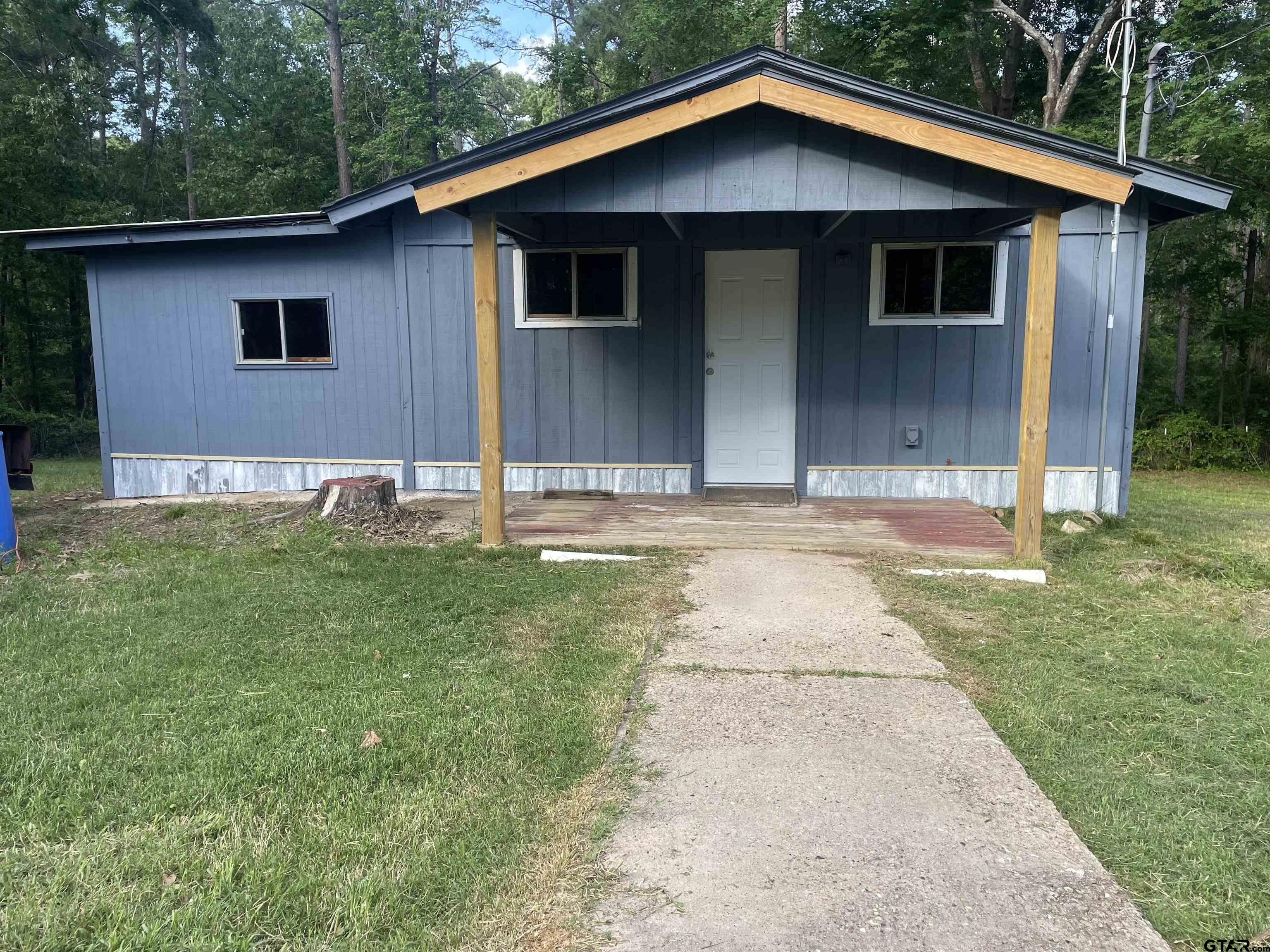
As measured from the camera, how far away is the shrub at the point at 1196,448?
12.5 metres

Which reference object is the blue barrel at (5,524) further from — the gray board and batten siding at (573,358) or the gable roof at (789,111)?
the gable roof at (789,111)

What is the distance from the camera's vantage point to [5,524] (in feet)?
16.9

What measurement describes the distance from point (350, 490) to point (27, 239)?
15.8 ft

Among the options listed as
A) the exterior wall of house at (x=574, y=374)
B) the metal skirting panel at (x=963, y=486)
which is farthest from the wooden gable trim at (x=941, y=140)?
the metal skirting panel at (x=963, y=486)

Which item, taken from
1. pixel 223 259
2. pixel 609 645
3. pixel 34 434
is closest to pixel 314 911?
pixel 609 645

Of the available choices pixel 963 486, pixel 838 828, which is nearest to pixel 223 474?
pixel 963 486

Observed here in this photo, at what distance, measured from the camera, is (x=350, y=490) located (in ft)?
19.9

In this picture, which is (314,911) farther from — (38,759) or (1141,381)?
(1141,381)

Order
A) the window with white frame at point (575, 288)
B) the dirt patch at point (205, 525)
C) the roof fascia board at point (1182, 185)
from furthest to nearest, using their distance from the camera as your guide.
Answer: the window with white frame at point (575, 288)
the roof fascia board at point (1182, 185)
the dirt patch at point (205, 525)

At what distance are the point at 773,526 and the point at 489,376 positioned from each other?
229 centimetres

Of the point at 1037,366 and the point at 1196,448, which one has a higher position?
the point at 1037,366

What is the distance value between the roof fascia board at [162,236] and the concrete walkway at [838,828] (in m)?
5.74

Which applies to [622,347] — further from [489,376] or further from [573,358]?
[489,376]

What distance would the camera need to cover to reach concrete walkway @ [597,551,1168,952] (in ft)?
5.90
